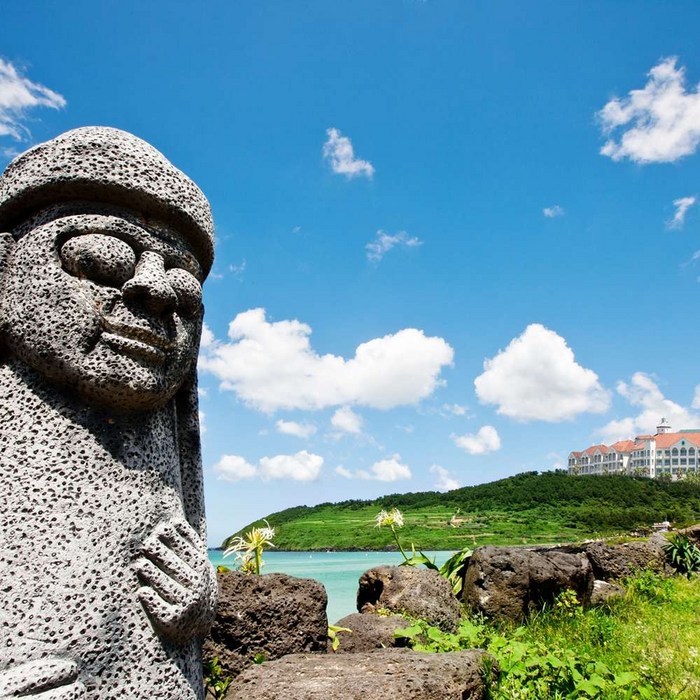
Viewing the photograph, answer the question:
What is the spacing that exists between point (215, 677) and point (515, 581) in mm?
3821

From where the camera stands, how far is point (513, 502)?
50.3 m

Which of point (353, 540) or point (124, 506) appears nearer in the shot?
point (124, 506)

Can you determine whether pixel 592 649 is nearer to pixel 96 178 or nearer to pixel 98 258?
pixel 98 258

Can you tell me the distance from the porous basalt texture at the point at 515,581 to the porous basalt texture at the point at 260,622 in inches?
121

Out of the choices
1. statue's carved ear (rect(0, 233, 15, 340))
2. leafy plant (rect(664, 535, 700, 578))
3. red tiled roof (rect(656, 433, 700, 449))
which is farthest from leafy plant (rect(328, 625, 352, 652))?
red tiled roof (rect(656, 433, 700, 449))

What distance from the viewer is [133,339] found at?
240 cm

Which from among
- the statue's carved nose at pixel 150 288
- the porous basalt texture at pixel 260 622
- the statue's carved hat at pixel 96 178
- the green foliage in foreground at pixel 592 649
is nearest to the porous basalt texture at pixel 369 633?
the green foliage in foreground at pixel 592 649

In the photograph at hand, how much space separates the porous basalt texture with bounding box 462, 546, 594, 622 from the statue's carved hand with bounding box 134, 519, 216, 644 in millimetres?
4934

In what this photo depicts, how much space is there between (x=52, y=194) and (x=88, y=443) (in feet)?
3.21

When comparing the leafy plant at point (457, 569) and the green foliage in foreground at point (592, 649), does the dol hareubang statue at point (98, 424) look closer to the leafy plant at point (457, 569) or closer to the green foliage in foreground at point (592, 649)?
the green foliage in foreground at point (592, 649)

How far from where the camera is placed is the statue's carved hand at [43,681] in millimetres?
1878

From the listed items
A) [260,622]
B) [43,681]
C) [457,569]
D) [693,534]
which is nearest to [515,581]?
[457,569]

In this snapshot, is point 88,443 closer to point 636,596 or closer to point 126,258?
point 126,258

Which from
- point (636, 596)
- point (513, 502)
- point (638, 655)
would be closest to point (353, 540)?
point (513, 502)
